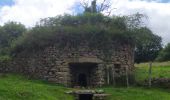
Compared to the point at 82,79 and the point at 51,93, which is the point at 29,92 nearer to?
the point at 51,93

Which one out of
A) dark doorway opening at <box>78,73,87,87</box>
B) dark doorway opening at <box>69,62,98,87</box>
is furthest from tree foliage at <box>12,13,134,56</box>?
dark doorway opening at <box>78,73,87,87</box>

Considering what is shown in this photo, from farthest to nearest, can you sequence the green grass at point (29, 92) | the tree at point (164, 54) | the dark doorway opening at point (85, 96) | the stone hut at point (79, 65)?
the tree at point (164, 54) → the stone hut at point (79, 65) → the dark doorway opening at point (85, 96) → the green grass at point (29, 92)

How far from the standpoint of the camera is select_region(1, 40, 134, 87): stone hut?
1105 inches

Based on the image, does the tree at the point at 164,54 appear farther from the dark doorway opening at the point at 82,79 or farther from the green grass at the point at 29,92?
the green grass at the point at 29,92

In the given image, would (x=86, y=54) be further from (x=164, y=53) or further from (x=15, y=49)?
(x=164, y=53)

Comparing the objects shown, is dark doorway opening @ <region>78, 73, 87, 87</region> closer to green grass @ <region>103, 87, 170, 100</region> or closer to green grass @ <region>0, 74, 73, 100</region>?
green grass @ <region>103, 87, 170, 100</region>

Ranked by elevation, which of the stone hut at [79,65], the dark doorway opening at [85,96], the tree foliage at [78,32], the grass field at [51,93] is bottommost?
the dark doorway opening at [85,96]

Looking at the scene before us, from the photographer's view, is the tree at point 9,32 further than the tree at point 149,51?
No

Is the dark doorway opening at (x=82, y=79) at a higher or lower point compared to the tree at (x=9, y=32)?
lower

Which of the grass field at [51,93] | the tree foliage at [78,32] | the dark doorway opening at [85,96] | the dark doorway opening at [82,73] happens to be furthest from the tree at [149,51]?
the dark doorway opening at [85,96]

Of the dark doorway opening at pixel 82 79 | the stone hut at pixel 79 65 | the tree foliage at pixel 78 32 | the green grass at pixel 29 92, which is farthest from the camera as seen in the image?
the dark doorway opening at pixel 82 79

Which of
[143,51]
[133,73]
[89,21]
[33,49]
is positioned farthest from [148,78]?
[143,51]

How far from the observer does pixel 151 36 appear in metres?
30.7

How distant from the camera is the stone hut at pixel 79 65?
28.1 m
